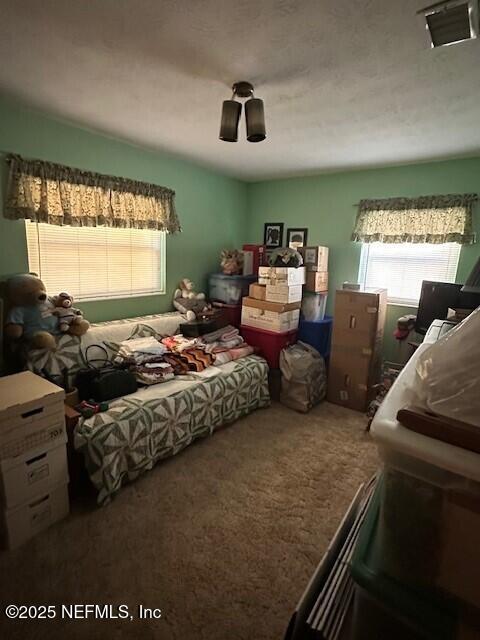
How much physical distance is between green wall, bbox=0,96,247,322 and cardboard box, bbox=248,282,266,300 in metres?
0.72

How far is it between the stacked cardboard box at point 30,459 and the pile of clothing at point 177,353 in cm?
75

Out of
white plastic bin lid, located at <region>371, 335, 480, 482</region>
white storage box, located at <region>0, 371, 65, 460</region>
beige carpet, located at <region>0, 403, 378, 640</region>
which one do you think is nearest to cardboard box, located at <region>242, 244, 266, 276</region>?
beige carpet, located at <region>0, 403, 378, 640</region>

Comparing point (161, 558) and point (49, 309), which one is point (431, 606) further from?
point (49, 309)

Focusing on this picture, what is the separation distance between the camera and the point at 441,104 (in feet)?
6.39

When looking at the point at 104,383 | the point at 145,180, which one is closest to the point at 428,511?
the point at 104,383

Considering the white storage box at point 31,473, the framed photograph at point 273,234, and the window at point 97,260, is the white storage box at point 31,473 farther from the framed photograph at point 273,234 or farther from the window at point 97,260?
the framed photograph at point 273,234

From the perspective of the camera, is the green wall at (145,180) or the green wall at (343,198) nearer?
the green wall at (145,180)

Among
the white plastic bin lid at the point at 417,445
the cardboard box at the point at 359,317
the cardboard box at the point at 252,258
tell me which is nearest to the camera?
the white plastic bin lid at the point at 417,445

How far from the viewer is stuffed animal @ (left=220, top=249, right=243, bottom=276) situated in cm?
373

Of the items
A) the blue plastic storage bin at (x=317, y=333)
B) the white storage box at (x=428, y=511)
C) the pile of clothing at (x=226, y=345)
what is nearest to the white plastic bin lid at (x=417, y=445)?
the white storage box at (x=428, y=511)

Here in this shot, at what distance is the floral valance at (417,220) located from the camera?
2945mm

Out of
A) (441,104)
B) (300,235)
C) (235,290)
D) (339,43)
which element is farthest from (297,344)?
(339,43)

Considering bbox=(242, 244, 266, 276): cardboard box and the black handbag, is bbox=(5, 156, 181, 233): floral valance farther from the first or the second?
the black handbag

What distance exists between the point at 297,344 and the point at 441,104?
7.31 feet
